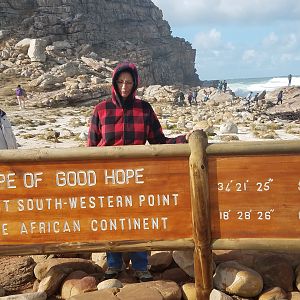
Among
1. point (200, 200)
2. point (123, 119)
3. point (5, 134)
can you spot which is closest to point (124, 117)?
point (123, 119)

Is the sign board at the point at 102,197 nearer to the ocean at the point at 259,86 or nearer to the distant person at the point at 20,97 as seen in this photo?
the distant person at the point at 20,97

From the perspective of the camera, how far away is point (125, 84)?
3.81 m

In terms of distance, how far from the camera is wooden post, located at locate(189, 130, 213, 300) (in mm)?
3111

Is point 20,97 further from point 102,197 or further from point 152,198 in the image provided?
point 152,198

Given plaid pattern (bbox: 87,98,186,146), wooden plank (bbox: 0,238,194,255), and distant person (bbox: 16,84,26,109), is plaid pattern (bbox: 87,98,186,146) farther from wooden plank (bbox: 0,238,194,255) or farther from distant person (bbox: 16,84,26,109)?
distant person (bbox: 16,84,26,109)

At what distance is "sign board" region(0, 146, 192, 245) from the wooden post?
0.24ft

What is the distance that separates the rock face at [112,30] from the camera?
7238cm

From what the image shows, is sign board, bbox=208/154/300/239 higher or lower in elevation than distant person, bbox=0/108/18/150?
lower

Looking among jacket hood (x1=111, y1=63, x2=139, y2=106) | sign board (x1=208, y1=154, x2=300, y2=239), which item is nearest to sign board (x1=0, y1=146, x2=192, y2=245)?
sign board (x1=208, y1=154, x2=300, y2=239)

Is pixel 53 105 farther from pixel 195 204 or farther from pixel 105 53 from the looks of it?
pixel 105 53

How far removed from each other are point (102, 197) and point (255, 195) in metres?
1.22

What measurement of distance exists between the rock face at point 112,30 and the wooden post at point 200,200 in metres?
67.1

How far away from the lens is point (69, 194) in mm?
3219

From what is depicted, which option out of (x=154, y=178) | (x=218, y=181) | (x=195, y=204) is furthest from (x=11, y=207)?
(x=218, y=181)
